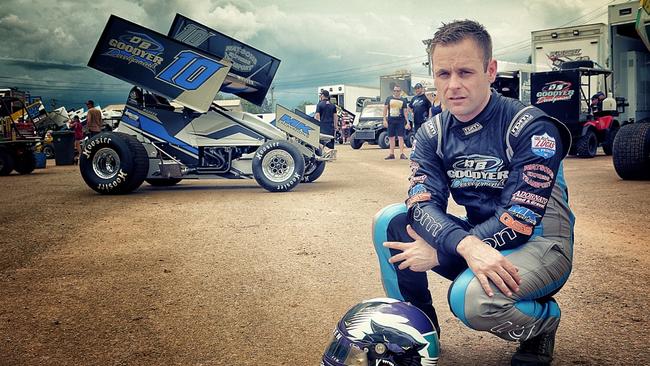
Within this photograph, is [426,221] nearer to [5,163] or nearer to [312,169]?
[312,169]

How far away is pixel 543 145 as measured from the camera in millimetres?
2379

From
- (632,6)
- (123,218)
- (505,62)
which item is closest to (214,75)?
(123,218)

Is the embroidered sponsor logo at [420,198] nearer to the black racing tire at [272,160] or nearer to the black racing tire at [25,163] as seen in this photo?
the black racing tire at [272,160]

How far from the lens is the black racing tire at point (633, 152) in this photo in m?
9.52

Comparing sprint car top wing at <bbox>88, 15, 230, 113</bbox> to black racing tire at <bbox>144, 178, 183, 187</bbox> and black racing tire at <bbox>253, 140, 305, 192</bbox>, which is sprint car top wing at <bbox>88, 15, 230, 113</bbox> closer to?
black racing tire at <bbox>253, 140, 305, 192</bbox>

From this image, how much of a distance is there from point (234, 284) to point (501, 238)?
7.75 feet

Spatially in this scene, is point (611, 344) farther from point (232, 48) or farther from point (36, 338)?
point (232, 48)

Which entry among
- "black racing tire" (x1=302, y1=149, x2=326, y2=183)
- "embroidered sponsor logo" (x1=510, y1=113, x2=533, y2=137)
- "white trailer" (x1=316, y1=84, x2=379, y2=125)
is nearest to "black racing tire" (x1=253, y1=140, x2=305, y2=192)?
"black racing tire" (x1=302, y1=149, x2=326, y2=183)

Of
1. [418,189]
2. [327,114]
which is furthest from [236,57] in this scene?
[418,189]

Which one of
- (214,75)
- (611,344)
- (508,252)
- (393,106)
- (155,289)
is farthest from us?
(393,106)

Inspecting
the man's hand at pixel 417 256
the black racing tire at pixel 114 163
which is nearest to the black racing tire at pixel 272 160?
the black racing tire at pixel 114 163

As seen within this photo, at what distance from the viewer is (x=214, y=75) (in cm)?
973

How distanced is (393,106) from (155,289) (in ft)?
43.3

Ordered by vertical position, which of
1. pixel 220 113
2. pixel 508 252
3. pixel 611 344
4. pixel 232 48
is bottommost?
pixel 611 344
